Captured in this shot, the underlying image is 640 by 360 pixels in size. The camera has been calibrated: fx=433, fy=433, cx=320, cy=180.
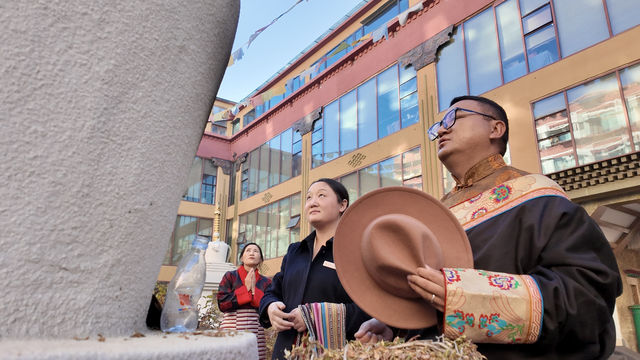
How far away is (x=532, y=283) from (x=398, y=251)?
1.37 ft

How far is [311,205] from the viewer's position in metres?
2.72

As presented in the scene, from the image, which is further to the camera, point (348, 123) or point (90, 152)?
point (348, 123)

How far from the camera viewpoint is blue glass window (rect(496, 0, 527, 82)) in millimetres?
9430

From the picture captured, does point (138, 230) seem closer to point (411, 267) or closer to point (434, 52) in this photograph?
point (411, 267)

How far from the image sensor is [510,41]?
9609mm

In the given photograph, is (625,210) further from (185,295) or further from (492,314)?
(185,295)

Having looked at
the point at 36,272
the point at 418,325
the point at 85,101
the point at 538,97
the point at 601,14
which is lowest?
the point at 418,325

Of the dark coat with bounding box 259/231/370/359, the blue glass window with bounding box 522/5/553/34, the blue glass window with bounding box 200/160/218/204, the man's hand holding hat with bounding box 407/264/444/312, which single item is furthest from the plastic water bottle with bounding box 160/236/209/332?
the blue glass window with bounding box 200/160/218/204

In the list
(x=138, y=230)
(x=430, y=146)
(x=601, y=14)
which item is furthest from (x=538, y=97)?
(x=138, y=230)

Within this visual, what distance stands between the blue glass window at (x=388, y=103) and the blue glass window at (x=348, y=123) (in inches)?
45.1

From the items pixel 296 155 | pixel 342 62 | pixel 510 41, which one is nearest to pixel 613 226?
pixel 510 41

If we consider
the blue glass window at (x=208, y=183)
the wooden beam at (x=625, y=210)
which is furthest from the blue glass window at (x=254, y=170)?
the wooden beam at (x=625, y=210)

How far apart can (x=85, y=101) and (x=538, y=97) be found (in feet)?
31.5

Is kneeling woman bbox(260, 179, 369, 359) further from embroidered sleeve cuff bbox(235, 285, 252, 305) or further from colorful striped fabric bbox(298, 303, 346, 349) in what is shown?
embroidered sleeve cuff bbox(235, 285, 252, 305)
